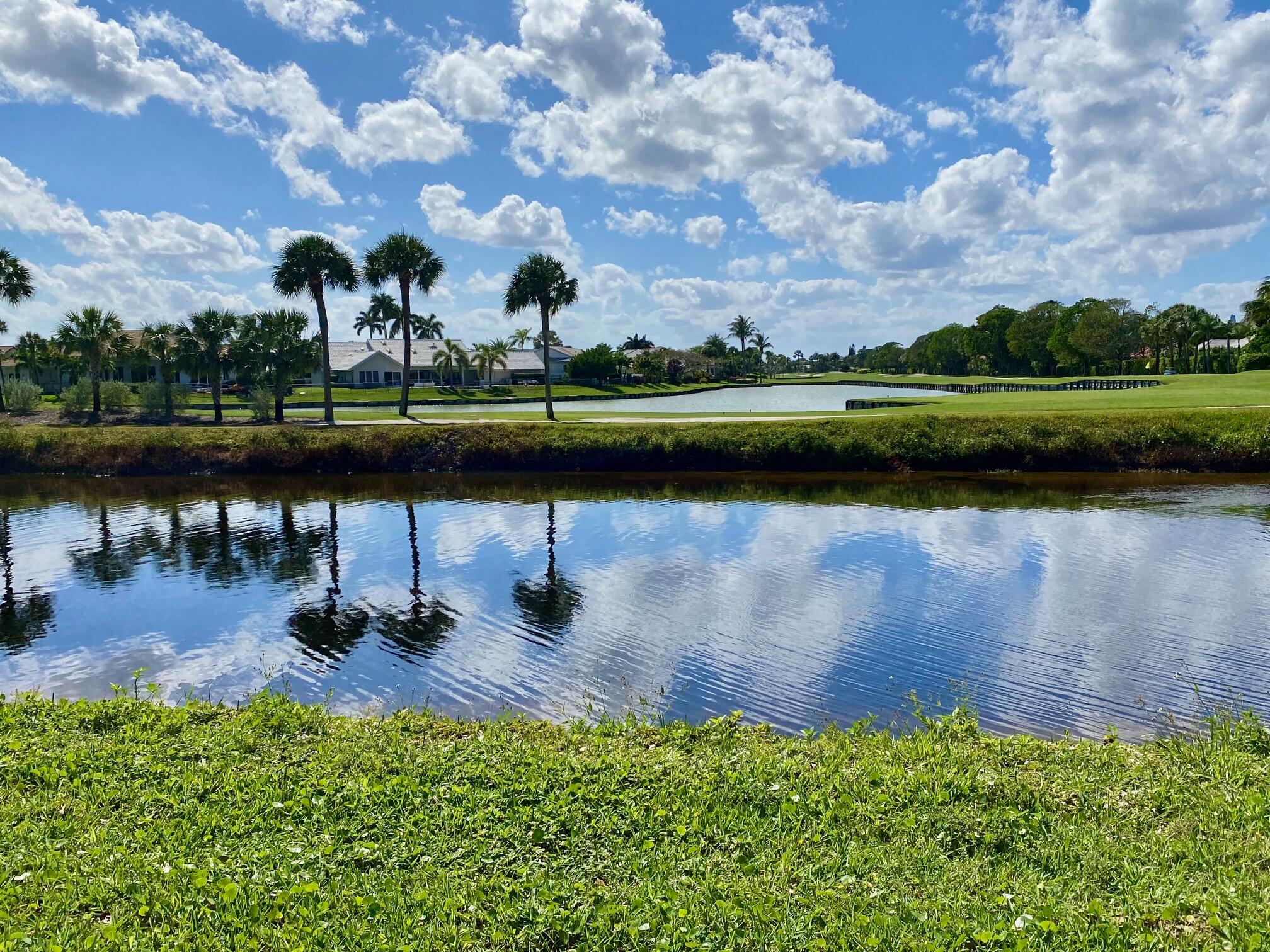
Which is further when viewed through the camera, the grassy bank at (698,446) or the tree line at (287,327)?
the tree line at (287,327)

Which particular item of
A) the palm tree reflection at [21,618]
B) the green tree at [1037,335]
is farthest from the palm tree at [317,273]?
the green tree at [1037,335]

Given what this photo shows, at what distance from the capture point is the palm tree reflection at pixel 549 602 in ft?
46.6

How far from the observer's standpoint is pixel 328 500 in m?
29.7

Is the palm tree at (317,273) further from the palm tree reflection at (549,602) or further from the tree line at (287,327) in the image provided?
the palm tree reflection at (549,602)

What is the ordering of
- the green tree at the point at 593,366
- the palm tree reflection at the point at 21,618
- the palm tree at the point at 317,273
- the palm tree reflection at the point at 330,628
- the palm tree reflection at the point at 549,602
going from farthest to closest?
the green tree at the point at 593,366 < the palm tree at the point at 317,273 < the palm tree reflection at the point at 549,602 < the palm tree reflection at the point at 21,618 < the palm tree reflection at the point at 330,628

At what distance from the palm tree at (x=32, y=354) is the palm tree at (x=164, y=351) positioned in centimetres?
2926

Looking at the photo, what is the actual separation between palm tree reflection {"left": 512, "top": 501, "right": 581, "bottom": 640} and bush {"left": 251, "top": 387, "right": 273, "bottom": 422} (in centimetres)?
3752

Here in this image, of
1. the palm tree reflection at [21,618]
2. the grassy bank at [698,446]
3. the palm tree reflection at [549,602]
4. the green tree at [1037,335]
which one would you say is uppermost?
the green tree at [1037,335]

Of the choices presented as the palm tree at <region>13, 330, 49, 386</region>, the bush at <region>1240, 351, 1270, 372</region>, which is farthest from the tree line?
the bush at <region>1240, 351, 1270, 372</region>

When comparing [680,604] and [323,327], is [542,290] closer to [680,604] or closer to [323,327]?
[323,327]

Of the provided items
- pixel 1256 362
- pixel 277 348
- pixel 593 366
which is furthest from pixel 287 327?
→ pixel 1256 362

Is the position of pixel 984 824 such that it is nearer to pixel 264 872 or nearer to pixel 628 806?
pixel 628 806

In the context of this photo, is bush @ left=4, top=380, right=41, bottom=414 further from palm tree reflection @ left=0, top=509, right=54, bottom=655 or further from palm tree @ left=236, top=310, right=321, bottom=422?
palm tree reflection @ left=0, top=509, right=54, bottom=655

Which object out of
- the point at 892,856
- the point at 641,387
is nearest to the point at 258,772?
the point at 892,856
